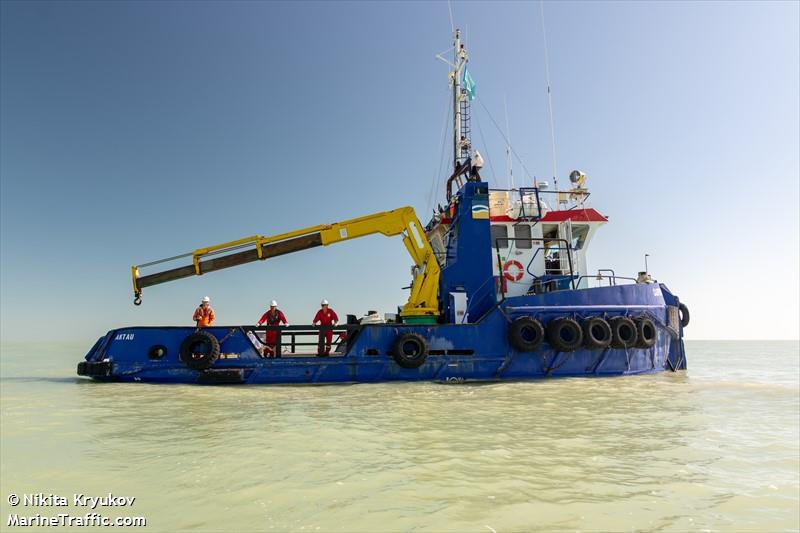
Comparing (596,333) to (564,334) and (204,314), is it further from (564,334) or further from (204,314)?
(204,314)

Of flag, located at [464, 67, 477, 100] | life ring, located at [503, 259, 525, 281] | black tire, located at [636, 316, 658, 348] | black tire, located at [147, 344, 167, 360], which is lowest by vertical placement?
black tire, located at [147, 344, 167, 360]

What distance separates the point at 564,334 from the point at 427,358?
2984 mm

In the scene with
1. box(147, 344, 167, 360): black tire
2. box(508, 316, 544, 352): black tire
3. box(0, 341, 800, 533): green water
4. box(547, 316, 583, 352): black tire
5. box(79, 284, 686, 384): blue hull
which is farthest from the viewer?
box(547, 316, 583, 352): black tire

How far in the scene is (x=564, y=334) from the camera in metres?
9.37

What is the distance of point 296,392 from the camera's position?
7.55 m

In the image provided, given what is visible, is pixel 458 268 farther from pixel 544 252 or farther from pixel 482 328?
pixel 544 252

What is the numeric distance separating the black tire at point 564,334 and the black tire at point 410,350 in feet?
8.86

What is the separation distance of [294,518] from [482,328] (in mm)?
7071

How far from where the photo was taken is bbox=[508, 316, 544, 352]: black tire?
9.07 meters

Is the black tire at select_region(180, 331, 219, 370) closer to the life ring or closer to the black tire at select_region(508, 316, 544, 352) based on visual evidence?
the black tire at select_region(508, 316, 544, 352)

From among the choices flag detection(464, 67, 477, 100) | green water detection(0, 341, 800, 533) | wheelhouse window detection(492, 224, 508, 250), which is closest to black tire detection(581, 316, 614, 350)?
Result: wheelhouse window detection(492, 224, 508, 250)

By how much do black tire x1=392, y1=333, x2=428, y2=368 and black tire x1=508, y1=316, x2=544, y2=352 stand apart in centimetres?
184

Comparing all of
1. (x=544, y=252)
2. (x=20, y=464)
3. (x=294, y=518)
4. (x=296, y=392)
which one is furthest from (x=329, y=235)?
(x=294, y=518)

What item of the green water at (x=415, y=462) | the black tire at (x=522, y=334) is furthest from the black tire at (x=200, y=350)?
the black tire at (x=522, y=334)
